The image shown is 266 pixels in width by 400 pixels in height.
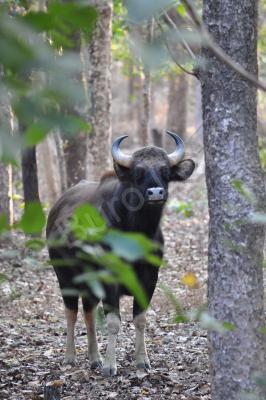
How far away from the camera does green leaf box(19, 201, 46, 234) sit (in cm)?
186

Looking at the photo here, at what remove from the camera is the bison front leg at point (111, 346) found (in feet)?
23.5

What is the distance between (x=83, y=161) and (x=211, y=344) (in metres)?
10.4

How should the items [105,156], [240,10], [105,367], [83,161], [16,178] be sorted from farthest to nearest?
[16,178], [83,161], [105,156], [105,367], [240,10]

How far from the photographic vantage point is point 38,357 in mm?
7715

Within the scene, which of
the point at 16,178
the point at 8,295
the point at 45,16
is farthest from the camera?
the point at 16,178

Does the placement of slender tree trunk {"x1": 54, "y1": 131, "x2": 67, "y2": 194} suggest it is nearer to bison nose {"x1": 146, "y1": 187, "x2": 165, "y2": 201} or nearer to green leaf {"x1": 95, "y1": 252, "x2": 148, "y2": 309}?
bison nose {"x1": 146, "y1": 187, "x2": 165, "y2": 201}

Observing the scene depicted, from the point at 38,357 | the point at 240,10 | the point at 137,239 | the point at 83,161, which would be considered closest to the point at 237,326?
the point at 240,10

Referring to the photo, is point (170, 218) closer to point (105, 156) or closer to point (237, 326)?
point (105, 156)

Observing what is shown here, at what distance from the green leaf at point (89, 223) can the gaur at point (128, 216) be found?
5.10 metres

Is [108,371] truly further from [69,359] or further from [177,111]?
[177,111]

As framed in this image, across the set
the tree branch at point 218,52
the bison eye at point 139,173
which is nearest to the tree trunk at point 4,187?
the bison eye at point 139,173

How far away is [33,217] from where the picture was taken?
6.16 feet

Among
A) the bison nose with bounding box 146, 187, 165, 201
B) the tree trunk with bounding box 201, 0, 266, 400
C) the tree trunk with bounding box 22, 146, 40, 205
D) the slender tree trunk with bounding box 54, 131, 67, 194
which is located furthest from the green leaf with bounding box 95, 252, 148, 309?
the slender tree trunk with bounding box 54, 131, 67, 194

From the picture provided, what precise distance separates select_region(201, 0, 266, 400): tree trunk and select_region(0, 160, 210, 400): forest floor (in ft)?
3.59
